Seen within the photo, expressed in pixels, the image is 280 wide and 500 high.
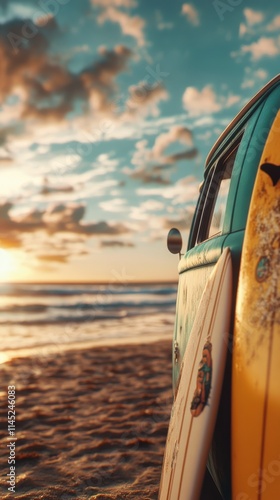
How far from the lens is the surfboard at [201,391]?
1688 millimetres

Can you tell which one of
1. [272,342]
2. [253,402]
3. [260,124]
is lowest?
[253,402]

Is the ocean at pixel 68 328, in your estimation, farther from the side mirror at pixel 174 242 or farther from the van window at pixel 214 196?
the van window at pixel 214 196

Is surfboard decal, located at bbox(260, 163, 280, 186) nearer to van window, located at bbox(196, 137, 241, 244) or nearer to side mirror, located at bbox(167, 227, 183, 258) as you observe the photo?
van window, located at bbox(196, 137, 241, 244)

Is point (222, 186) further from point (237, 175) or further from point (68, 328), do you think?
point (68, 328)

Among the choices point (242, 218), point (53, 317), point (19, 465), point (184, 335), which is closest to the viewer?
point (242, 218)

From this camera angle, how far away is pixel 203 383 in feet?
5.88

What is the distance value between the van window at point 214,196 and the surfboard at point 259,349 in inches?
44.5

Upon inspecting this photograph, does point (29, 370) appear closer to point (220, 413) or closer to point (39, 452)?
point (39, 452)

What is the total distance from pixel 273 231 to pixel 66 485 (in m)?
2.64

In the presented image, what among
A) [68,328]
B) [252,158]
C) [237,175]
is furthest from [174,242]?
[68,328]

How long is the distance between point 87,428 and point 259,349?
144 inches

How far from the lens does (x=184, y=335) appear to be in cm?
295

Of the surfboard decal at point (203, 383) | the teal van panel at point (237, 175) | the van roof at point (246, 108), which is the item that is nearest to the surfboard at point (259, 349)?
the surfboard decal at point (203, 383)

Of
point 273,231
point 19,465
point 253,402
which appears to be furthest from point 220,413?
point 19,465
